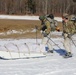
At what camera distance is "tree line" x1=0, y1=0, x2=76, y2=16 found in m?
63.3

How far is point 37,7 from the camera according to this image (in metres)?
66.1

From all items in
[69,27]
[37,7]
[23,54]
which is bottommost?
[37,7]

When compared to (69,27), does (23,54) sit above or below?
below

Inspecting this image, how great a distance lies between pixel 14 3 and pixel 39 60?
178ft

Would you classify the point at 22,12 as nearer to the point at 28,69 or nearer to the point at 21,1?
the point at 21,1

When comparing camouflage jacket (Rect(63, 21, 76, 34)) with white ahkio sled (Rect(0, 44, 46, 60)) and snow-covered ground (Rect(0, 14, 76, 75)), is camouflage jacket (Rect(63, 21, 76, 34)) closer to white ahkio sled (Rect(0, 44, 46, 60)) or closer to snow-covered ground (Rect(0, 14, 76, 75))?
snow-covered ground (Rect(0, 14, 76, 75))

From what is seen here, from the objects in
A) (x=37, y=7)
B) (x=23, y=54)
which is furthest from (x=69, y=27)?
(x=37, y=7)

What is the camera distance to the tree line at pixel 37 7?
63312 millimetres

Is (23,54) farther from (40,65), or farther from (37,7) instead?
(37,7)

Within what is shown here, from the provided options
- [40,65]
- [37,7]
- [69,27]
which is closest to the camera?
[40,65]

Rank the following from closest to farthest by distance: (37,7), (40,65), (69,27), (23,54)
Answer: (40,65), (69,27), (23,54), (37,7)

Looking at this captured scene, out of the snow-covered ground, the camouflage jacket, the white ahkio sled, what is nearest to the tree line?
the white ahkio sled

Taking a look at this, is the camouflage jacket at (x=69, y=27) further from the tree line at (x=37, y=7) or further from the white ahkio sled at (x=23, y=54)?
the tree line at (x=37, y=7)

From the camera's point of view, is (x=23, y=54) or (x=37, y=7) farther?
(x=37, y=7)
